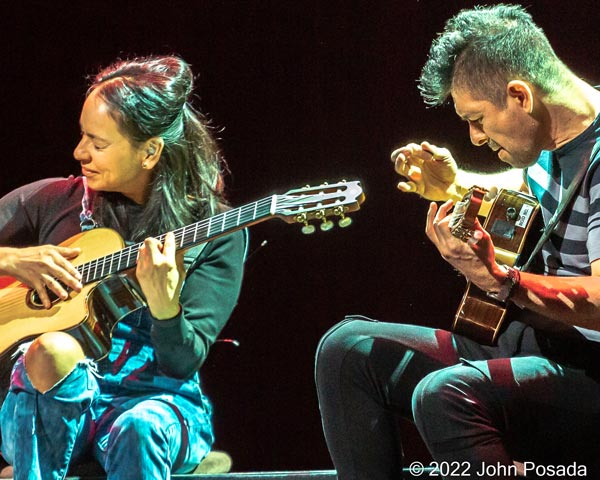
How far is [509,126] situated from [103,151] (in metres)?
1.08

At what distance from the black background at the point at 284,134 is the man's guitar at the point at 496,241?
837 millimetres

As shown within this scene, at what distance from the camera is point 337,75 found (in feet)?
9.70

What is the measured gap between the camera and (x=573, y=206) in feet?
6.29

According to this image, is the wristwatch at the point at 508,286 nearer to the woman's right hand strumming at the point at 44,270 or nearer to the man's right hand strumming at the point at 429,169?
the man's right hand strumming at the point at 429,169

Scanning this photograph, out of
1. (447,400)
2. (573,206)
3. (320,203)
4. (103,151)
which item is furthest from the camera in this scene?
(103,151)

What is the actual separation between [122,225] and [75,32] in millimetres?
951

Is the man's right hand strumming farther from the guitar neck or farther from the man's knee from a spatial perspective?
the man's knee

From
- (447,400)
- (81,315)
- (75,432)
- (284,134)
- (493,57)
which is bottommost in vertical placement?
(75,432)

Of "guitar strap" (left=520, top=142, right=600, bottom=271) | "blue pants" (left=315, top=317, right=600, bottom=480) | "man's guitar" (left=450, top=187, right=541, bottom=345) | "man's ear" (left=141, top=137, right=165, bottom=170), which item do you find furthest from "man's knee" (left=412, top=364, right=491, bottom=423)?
"man's ear" (left=141, top=137, right=165, bottom=170)

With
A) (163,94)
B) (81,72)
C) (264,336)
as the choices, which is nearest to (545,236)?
(163,94)

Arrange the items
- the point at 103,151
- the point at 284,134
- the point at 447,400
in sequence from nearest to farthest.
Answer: the point at 447,400 < the point at 103,151 < the point at 284,134

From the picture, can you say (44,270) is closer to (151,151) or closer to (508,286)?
(151,151)

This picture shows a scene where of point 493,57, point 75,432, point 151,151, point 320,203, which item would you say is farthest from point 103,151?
point 493,57

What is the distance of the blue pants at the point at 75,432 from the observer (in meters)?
1.97
